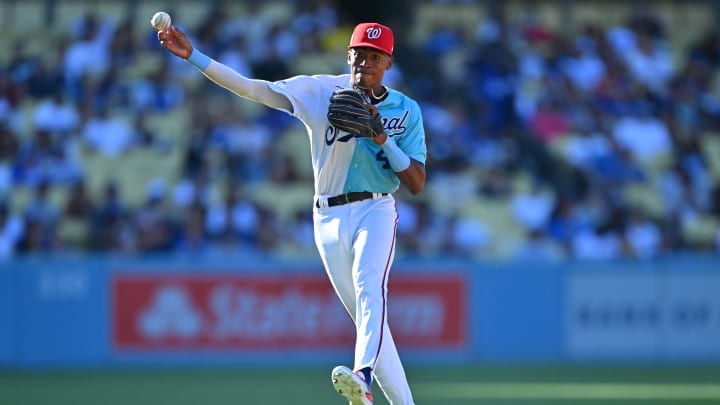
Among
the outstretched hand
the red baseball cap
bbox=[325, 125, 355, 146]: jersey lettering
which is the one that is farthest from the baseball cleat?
the outstretched hand

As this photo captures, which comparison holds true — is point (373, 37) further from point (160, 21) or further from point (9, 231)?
point (9, 231)

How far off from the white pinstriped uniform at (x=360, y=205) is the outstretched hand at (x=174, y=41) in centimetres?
57

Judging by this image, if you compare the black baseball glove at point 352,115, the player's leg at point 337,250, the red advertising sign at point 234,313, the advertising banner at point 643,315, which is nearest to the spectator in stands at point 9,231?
the red advertising sign at point 234,313

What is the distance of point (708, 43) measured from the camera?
2238 cm

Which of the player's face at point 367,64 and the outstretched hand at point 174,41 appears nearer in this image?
the outstretched hand at point 174,41

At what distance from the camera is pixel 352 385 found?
7.14m

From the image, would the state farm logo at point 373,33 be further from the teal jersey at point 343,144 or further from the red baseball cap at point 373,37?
the teal jersey at point 343,144

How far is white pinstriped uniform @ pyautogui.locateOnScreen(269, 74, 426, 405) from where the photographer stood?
7703 millimetres

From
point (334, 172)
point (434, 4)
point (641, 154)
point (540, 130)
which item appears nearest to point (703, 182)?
point (641, 154)

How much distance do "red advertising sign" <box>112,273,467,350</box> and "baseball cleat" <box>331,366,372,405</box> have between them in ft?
28.8

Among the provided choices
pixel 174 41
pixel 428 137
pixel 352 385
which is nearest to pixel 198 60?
pixel 174 41

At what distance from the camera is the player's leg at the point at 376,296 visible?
7.59 m

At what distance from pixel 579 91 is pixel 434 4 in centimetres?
316

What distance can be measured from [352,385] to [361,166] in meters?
1.41
